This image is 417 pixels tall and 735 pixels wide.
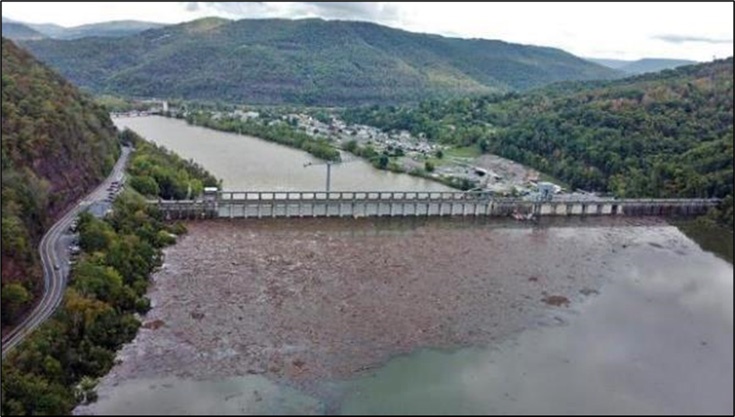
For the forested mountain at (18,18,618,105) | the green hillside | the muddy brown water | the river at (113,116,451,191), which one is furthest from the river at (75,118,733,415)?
the green hillside

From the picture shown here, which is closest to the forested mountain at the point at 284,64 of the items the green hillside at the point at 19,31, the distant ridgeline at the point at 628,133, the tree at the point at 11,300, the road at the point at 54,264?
the distant ridgeline at the point at 628,133

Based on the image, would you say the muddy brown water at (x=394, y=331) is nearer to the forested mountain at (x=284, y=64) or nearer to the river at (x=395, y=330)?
the river at (x=395, y=330)

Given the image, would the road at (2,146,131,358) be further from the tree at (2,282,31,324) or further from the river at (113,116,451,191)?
the river at (113,116,451,191)

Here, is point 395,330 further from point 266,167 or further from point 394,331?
point 266,167

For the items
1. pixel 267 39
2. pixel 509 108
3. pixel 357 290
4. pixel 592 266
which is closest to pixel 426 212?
pixel 592 266

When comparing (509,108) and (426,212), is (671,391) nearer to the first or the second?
(426,212)
